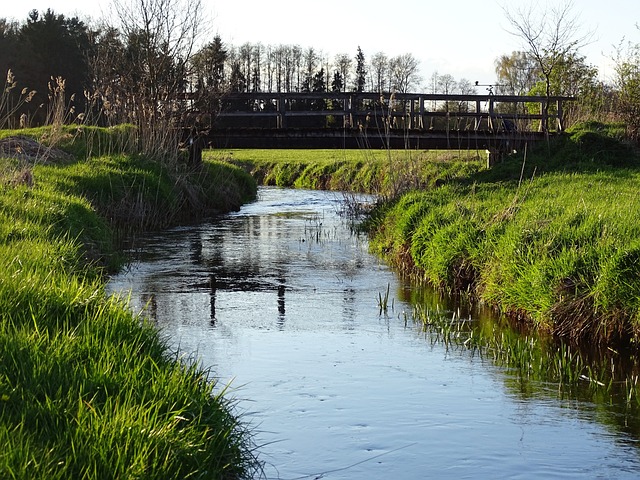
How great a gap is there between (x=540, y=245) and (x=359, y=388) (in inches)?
159

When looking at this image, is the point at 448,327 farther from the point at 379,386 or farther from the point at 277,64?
the point at 277,64

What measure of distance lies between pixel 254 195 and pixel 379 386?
22381 millimetres

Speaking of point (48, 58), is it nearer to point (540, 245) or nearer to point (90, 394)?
point (540, 245)

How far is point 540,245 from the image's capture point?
10.7m

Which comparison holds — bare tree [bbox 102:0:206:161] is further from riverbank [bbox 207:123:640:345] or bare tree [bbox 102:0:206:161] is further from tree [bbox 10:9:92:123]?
tree [bbox 10:9:92:123]

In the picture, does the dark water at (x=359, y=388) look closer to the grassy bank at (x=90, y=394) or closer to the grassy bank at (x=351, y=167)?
the grassy bank at (x=90, y=394)

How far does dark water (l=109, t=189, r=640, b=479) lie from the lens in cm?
590

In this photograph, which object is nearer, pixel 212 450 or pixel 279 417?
pixel 212 450

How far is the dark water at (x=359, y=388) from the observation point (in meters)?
5.90

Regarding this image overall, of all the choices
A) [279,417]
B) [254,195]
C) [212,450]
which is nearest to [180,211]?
[254,195]

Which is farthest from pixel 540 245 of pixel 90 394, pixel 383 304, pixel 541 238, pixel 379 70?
pixel 379 70

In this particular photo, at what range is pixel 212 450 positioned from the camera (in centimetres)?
477

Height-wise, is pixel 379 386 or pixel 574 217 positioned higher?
pixel 574 217

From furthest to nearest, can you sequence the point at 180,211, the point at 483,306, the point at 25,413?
1. the point at 180,211
2. the point at 483,306
3. the point at 25,413
